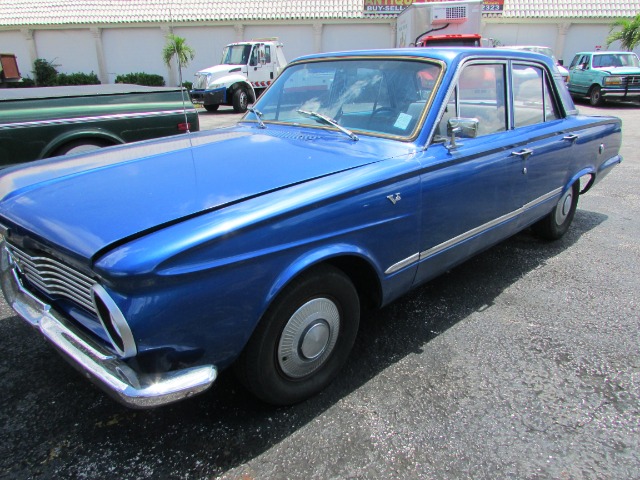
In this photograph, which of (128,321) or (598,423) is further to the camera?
(598,423)

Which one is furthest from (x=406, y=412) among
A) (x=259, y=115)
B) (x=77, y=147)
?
(x=77, y=147)

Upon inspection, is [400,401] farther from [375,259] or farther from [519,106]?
[519,106]

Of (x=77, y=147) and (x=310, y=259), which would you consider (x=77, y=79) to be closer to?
(x=77, y=147)

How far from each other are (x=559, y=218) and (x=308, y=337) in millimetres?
3236

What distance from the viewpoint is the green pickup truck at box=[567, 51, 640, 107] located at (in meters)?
14.8

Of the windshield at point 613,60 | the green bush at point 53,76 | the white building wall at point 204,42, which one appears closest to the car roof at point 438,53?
the windshield at point 613,60

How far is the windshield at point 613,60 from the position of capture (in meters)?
15.7

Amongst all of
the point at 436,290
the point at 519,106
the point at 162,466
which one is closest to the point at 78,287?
the point at 162,466

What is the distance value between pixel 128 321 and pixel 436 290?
2.47 m

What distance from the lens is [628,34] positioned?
1966 cm

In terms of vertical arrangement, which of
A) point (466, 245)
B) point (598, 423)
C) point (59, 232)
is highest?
point (59, 232)

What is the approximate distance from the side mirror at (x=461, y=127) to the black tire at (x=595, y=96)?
15.6m

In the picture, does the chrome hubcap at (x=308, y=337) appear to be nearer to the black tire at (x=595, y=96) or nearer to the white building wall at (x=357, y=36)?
the black tire at (x=595, y=96)

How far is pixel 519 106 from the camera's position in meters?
3.52
